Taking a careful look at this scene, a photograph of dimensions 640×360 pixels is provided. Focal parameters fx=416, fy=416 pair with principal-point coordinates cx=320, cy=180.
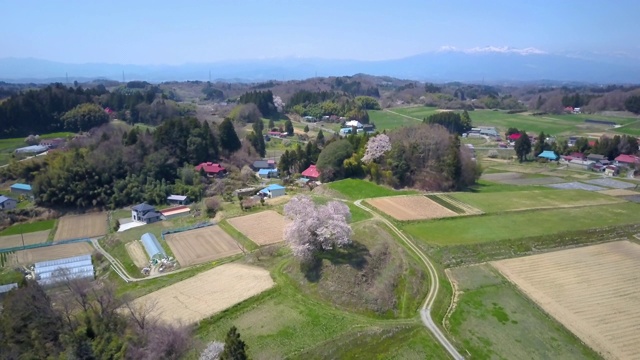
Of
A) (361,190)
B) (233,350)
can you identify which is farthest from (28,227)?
(233,350)

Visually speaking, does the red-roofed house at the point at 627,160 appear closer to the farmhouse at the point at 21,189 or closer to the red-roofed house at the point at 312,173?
the red-roofed house at the point at 312,173

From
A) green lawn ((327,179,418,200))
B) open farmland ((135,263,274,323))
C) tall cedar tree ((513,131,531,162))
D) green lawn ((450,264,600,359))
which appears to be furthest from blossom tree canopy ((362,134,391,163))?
tall cedar tree ((513,131,531,162))

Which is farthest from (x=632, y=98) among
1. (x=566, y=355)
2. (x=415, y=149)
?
(x=566, y=355)

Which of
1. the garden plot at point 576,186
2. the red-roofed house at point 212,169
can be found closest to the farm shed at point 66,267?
the red-roofed house at point 212,169

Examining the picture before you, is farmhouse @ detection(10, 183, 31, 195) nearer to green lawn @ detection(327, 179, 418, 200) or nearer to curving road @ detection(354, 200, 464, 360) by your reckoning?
green lawn @ detection(327, 179, 418, 200)

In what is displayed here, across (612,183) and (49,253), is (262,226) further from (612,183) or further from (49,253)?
(612,183)
